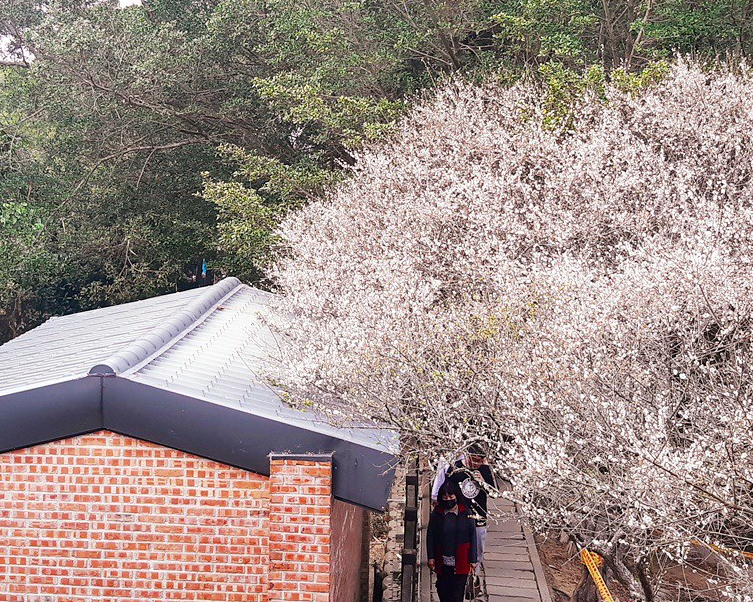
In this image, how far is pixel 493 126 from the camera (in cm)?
Result: 1399

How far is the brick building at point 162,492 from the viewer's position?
5.25 m

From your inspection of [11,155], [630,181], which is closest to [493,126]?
[630,181]

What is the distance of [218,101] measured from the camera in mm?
21625

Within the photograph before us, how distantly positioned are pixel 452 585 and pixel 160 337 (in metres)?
3.75

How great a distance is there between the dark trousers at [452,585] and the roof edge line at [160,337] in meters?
3.55

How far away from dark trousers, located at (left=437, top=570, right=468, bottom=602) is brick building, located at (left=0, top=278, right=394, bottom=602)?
112 inches

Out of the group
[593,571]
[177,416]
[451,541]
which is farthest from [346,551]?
[593,571]

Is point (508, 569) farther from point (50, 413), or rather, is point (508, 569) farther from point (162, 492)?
point (50, 413)

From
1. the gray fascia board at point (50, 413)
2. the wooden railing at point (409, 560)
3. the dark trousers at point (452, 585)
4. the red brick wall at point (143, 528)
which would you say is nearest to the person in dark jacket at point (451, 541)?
the dark trousers at point (452, 585)

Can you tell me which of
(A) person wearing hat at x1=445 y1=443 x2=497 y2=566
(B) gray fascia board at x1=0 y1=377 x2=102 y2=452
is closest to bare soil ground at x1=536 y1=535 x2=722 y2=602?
(A) person wearing hat at x1=445 y1=443 x2=497 y2=566

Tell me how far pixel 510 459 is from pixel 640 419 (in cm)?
122

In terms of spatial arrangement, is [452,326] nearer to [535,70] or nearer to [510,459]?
[510,459]

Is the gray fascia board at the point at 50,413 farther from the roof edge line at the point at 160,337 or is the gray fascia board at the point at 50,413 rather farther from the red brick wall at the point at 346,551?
the red brick wall at the point at 346,551

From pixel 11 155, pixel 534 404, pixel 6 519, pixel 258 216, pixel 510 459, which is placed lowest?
pixel 6 519
